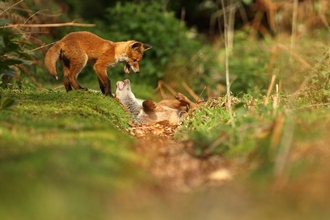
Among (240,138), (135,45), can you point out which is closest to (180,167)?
(240,138)

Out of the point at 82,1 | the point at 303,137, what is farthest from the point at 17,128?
the point at 82,1

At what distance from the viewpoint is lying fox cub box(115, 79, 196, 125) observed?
25.8ft

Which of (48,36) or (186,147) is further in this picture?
(48,36)

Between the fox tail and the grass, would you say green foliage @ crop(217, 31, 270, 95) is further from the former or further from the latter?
the grass

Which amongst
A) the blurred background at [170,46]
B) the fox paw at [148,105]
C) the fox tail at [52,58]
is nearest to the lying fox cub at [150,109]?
the fox paw at [148,105]

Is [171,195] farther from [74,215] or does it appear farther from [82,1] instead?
[82,1]

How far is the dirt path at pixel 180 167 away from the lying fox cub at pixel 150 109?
2281 millimetres

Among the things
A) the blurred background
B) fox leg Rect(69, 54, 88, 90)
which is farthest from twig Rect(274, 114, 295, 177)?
the blurred background

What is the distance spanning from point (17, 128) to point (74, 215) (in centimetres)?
168

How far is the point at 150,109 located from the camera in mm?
7926

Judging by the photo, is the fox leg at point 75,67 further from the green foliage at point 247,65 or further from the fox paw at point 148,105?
the green foliage at point 247,65

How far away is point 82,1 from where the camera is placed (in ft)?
51.8

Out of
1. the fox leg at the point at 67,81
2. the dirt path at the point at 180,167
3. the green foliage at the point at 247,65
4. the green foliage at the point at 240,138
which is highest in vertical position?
the green foliage at the point at 240,138

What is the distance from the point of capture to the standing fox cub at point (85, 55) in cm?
775
